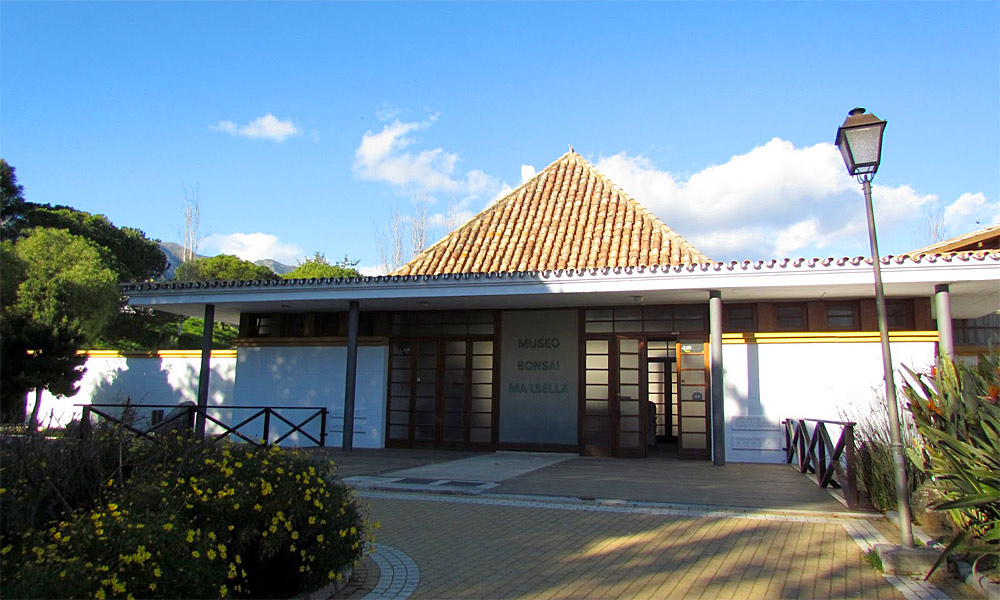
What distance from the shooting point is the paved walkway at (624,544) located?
436 centimetres

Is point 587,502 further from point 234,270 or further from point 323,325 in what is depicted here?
point 234,270

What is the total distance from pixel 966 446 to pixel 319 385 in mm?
11382

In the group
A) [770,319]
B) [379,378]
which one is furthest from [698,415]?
[379,378]

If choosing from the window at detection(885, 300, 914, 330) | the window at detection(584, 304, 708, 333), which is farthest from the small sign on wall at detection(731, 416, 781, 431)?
the window at detection(885, 300, 914, 330)

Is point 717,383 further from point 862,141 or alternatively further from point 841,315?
point 862,141

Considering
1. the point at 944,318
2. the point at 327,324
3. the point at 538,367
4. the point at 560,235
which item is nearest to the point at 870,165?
the point at 944,318

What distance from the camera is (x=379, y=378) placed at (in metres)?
13.6

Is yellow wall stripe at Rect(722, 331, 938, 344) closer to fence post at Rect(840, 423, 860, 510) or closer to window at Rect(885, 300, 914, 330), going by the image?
window at Rect(885, 300, 914, 330)

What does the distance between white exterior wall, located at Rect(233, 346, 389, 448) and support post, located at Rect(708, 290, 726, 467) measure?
627 cm

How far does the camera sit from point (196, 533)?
3.56 metres

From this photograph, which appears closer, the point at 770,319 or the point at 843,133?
the point at 843,133

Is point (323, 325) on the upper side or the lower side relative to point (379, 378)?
upper

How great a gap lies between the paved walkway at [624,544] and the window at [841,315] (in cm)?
404

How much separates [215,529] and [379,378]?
9810 millimetres
